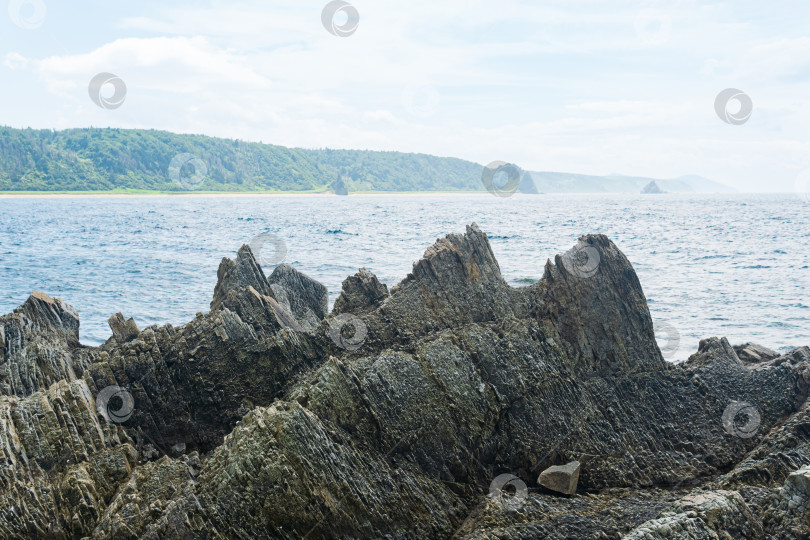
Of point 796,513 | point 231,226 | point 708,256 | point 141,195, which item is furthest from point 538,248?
point 141,195

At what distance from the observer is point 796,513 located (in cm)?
717

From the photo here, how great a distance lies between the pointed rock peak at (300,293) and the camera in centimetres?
1766

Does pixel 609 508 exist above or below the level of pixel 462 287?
below

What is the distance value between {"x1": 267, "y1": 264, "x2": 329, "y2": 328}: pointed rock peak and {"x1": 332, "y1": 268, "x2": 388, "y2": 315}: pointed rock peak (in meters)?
3.48

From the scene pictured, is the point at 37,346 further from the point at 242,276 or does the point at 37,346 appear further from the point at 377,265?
the point at 377,265

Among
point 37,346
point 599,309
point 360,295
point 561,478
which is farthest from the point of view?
point 360,295

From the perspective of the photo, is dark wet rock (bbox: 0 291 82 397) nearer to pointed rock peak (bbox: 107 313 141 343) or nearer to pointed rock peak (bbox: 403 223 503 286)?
pointed rock peak (bbox: 107 313 141 343)

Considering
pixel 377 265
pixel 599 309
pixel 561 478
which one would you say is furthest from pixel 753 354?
pixel 377 265

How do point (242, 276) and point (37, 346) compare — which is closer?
point (37, 346)

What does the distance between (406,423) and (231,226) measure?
73732 mm

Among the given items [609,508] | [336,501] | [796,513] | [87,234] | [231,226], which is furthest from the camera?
[231,226]

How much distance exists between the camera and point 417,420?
9688 mm

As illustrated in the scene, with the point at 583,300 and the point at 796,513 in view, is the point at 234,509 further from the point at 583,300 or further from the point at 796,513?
the point at 583,300

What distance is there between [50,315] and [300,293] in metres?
6.66
